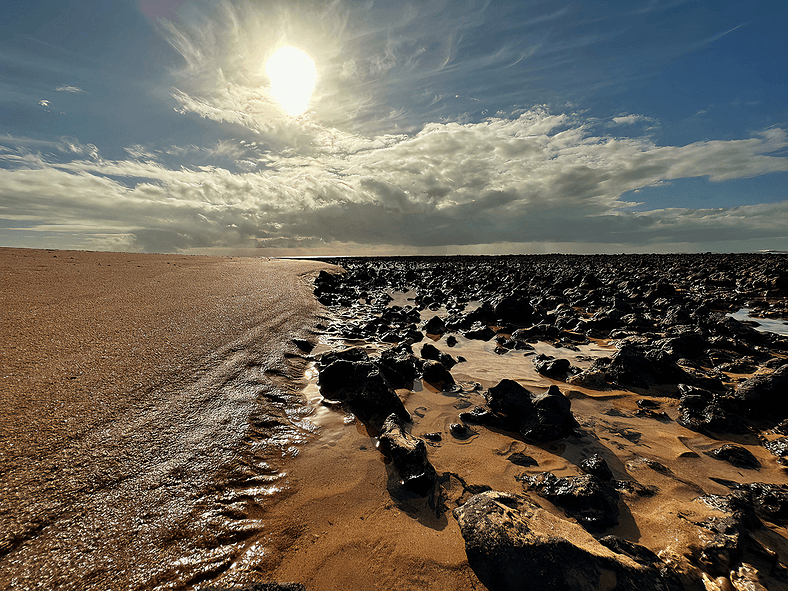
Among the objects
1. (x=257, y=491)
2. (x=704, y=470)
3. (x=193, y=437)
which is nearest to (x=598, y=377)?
(x=704, y=470)

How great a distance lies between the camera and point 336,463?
3268 mm

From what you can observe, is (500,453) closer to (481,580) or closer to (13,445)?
(481,580)

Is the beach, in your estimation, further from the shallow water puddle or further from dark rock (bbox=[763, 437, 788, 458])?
the shallow water puddle

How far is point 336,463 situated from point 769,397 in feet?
19.3

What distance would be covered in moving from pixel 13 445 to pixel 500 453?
15.0 feet

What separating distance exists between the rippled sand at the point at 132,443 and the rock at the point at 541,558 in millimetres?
1669

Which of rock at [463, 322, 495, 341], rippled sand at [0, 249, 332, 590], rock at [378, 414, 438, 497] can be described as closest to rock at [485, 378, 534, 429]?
rock at [378, 414, 438, 497]

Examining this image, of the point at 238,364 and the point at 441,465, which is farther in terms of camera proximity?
the point at 238,364

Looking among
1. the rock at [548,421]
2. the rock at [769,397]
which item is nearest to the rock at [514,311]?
the rock at [769,397]

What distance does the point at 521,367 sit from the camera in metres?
6.35

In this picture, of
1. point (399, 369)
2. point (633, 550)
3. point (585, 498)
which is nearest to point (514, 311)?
point (399, 369)

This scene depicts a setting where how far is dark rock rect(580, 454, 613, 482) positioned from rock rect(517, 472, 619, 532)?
0.61ft

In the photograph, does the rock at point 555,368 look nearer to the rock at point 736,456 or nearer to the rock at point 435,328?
the rock at point 736,456

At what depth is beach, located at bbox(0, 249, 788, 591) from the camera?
209 centimetres
